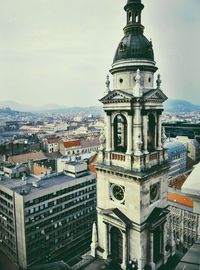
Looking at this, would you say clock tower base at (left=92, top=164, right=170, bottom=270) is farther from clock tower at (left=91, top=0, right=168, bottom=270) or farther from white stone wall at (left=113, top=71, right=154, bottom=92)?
Result: white stone wall at (left=113, top=71, right=154, bottom=92)

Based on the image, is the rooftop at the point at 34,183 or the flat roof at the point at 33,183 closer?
the flat roof at the point at 33,183

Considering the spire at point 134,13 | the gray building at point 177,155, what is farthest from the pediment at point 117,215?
the gray building at point 177,155

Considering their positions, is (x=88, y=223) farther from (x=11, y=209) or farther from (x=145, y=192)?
(x=145, y=192)

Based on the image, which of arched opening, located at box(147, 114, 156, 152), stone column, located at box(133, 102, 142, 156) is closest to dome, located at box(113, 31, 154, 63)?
stone column, located at box(133, 102, 142, 156)

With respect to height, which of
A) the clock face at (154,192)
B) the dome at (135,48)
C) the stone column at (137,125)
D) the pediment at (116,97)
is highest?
the dome at (135,48)

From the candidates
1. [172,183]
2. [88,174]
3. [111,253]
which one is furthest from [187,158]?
[111,253]

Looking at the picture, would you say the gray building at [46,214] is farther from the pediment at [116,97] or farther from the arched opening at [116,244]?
the pediment at [116,97]
